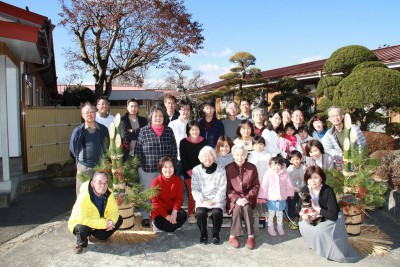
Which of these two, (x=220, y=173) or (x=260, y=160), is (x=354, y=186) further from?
(x=220, y=173)

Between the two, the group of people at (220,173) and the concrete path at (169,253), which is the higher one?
the group of people at (220,173)

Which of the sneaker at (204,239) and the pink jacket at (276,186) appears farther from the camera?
the pink jacket at (276,186)

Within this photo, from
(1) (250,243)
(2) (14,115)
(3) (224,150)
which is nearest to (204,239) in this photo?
(1) (250,243)

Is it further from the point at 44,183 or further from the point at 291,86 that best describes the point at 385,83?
the point at 44,183

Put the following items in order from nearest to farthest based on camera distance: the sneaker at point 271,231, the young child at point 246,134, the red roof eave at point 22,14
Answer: the sneaker at point 271,231 < the young child at point 246,134 < the red roof eave at point 22,14

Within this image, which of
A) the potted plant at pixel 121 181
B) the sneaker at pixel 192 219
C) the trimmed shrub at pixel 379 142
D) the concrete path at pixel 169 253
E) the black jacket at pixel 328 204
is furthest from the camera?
the trimmed shrub at pixel 379 142

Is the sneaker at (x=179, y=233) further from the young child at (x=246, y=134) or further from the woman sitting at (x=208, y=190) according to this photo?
the young child at (x=246, y=134)

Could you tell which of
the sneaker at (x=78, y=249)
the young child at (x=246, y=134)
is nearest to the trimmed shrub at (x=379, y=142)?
the young child at (x=246, y=134)

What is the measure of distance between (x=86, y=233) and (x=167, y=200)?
3.48ft

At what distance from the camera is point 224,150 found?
184 inches

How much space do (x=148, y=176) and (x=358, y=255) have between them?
106 inches

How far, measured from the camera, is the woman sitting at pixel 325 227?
12.0 feet

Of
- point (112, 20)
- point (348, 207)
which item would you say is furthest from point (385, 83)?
point (112, 20)

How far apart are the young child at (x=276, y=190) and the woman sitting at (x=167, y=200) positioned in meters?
1.09
